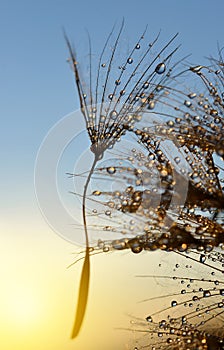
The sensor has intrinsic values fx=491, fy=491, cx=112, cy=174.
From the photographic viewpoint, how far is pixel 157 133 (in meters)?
0.62

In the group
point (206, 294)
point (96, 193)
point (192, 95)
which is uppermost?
point (192, 95)

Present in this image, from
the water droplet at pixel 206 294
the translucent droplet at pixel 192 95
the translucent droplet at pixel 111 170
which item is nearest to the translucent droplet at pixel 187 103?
the translucent droplet at pixel 192 95

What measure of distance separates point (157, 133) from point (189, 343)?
1.02ft

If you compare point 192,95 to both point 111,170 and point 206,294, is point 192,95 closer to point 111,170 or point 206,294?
point 111,170

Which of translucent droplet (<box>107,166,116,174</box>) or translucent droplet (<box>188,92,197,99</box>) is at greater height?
translucent droplet (<box>188,92,197,99</box>)

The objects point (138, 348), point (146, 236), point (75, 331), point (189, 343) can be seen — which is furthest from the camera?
point (138, 348)

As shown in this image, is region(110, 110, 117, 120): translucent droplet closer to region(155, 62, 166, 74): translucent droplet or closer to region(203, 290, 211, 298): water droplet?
region(155, 62, 166, 74): translucent droplet

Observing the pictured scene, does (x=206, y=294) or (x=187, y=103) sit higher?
(x=187, y=103)

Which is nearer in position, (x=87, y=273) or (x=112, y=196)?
(x=87, y=273)

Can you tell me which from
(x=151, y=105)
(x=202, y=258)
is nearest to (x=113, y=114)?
(x=151, y=105)

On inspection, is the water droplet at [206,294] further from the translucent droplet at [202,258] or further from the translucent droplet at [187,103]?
the translucent droplet at [187,103]

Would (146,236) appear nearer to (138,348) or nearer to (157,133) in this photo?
(157,133)

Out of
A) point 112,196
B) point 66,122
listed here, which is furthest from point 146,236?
point 66,122

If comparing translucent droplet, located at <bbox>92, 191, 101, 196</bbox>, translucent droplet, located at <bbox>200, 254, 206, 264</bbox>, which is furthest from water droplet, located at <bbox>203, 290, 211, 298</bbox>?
translucent droplet, located at <bbox>92, 191, 101, 196</bbox>
